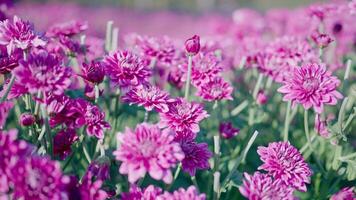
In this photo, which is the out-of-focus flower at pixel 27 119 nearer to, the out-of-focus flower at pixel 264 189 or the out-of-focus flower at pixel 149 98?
the out-of-focus flower at pixel 149 98

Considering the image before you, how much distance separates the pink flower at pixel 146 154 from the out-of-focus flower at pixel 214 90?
501mm

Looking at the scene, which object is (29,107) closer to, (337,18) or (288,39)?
(288,39)

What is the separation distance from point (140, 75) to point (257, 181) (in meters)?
0.48

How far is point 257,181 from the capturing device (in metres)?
1.18

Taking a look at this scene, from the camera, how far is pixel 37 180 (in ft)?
3.33

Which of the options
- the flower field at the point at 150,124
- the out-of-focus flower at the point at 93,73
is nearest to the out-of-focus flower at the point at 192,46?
the flower field at the point at 150,124

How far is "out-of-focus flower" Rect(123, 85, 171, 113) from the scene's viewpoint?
1.35m

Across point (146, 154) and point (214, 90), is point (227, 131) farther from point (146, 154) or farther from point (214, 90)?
point (146, 154)

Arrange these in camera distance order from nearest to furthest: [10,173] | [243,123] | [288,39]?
[10,173]
[288,39]
[243,123]

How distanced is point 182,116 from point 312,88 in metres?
0.40

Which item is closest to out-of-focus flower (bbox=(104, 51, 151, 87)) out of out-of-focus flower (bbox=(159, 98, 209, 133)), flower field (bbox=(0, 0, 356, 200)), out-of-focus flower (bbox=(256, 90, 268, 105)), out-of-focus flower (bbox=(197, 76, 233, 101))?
flower field (bbox=(0, 0, 356, 200))

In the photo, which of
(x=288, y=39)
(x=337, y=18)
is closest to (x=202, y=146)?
(x=288, y=39)

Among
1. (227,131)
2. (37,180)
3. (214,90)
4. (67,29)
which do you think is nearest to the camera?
(37,180)

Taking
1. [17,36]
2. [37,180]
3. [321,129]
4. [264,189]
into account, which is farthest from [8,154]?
[321,129]
